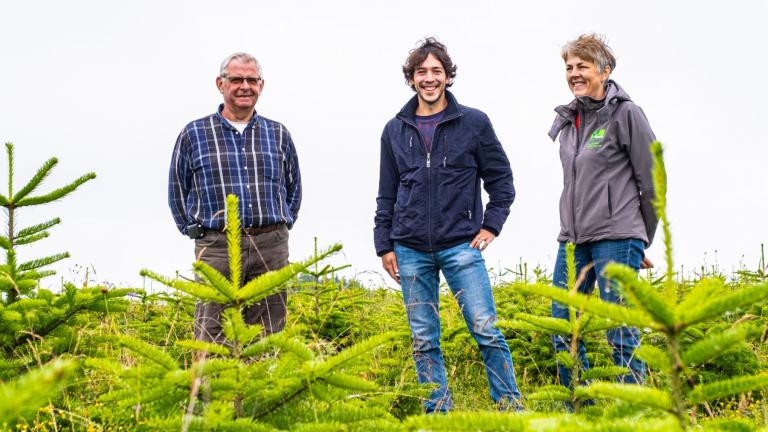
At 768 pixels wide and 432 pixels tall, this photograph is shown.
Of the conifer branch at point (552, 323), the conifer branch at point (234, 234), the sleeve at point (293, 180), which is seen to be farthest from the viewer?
the sleeve at point (293, 180)

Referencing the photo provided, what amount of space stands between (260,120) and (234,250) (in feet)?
12.6

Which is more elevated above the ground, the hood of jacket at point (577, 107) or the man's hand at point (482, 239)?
the hood of jacket at point (577, 107)

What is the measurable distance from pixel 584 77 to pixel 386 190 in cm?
175

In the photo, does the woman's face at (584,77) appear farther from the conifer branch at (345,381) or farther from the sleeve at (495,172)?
the conifer branch at (345,381)

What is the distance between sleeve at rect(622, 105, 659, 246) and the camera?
4.59 meters

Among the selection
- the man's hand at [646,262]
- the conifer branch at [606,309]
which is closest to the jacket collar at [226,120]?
the man's hand at [646,262]

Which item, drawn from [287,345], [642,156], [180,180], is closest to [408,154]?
[642,156]

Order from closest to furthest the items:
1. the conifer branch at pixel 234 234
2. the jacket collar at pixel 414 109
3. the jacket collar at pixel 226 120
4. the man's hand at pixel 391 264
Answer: the conifer branch at pixel 234 234, the jacket collar at pixel 414 109, the man's hand at pixel 391 264, the jacket collar at pixel 226 120

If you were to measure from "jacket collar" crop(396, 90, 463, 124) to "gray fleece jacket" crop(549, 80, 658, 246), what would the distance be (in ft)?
3.03

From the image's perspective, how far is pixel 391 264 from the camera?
17.4ft

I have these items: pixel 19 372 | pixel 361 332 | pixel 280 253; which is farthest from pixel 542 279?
pixel 19 372

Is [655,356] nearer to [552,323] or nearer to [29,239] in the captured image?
[552,323]

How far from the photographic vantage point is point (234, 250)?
Result: 2230 millimetres

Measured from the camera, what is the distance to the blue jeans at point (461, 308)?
4.81 m
